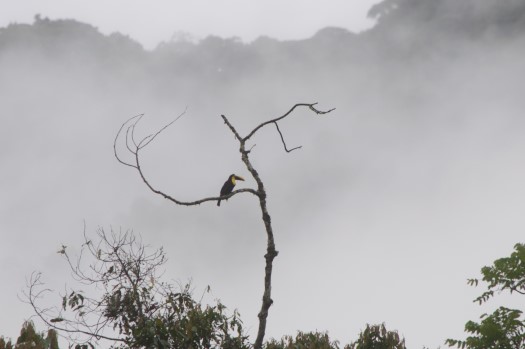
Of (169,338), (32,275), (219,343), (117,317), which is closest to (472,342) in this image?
(219,343)

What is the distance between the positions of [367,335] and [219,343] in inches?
207

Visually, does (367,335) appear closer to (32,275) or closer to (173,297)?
(173,297)

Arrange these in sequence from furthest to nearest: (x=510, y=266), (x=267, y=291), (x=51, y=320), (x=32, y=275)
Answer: (x=510, y=266) → (x=32, y=275) → (x=51, y=320) → (x=267, y=291)

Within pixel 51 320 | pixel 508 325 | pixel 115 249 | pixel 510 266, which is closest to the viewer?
pixel 51 320

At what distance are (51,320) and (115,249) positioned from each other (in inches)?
74.4

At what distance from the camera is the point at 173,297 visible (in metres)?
9.08

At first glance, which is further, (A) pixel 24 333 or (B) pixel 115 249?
(B) pixel 115 249

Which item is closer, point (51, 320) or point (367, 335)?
point (51, 320)

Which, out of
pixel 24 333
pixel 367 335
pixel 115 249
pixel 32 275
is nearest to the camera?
pixel 24 333

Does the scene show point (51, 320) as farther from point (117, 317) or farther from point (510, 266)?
point (510, 266)

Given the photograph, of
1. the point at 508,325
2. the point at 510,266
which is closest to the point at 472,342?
the point at 508,325

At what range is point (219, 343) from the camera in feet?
27.8

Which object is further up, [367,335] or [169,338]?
[367,335]

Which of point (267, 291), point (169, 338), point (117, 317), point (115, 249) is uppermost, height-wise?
point (115, 249)
